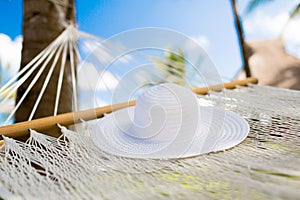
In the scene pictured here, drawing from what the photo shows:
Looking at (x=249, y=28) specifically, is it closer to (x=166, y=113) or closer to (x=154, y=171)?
(x=166, y=113)

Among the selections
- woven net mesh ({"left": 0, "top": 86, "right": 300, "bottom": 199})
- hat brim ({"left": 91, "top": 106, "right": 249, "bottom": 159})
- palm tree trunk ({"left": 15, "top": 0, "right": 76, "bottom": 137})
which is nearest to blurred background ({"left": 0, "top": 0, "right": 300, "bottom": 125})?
palm tree trunk ({"left": 15, "top": 0, "right": 76, "bottom": 137})

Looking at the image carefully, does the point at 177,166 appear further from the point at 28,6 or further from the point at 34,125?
the point at 28,6

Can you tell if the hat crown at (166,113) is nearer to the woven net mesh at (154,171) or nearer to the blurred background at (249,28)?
the woven net mesh at (154,171)

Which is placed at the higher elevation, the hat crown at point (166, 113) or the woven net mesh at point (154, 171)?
the hat crown at point (166, 113)

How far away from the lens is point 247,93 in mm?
1319

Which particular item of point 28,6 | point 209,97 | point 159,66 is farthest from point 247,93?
point 28,6

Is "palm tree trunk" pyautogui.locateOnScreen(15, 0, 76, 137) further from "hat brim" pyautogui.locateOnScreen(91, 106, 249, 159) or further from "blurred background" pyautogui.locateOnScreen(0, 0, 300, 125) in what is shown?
"blurred background" pyautogui.locateOnScreen(0, 0, 300, 125)

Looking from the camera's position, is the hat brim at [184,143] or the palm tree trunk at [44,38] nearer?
the hat brim at [184,143]

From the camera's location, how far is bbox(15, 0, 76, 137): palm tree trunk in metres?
1.68

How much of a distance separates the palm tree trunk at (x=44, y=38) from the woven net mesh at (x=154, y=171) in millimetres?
858

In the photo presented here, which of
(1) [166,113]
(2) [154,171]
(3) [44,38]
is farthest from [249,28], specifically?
(2) [154,171]

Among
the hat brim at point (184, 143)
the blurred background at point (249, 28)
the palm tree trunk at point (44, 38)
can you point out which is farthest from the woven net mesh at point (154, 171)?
the blurred background at point (249, 28)

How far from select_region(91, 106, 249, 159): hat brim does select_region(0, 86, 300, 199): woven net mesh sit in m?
0.02

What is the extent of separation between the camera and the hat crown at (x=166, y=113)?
790 millimetres
